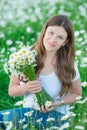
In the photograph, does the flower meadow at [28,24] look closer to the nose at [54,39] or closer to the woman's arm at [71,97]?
the woman's arm at [71,97]

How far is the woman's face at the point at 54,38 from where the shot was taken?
14.9ft

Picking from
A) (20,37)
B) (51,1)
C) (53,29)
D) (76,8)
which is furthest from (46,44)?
(51,1)

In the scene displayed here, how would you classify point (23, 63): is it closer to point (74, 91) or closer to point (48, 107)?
point (48, 107)

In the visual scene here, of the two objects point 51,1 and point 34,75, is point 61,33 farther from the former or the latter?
point 51,1

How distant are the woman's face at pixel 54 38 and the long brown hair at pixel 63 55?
0.04 metres

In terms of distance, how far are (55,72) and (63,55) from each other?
147mm

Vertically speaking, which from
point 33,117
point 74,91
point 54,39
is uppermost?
point 54,39

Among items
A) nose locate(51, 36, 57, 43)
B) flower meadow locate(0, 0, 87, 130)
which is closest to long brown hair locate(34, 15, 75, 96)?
nose locate(51, 36, 57, 43)

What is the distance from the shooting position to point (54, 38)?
179 inches

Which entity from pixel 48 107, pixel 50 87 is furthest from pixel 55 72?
pixel 48 107

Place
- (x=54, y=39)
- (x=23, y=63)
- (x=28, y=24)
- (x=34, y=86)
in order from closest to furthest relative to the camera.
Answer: (x=23, y=63) < (x=34, y=86) < (x=54, y=39) < (x=28, y=24)

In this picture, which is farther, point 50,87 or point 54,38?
point 50,87

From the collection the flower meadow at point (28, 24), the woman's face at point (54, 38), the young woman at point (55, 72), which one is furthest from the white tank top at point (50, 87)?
the flower meadow at point (28, 24)

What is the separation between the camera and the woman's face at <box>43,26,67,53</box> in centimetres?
455
